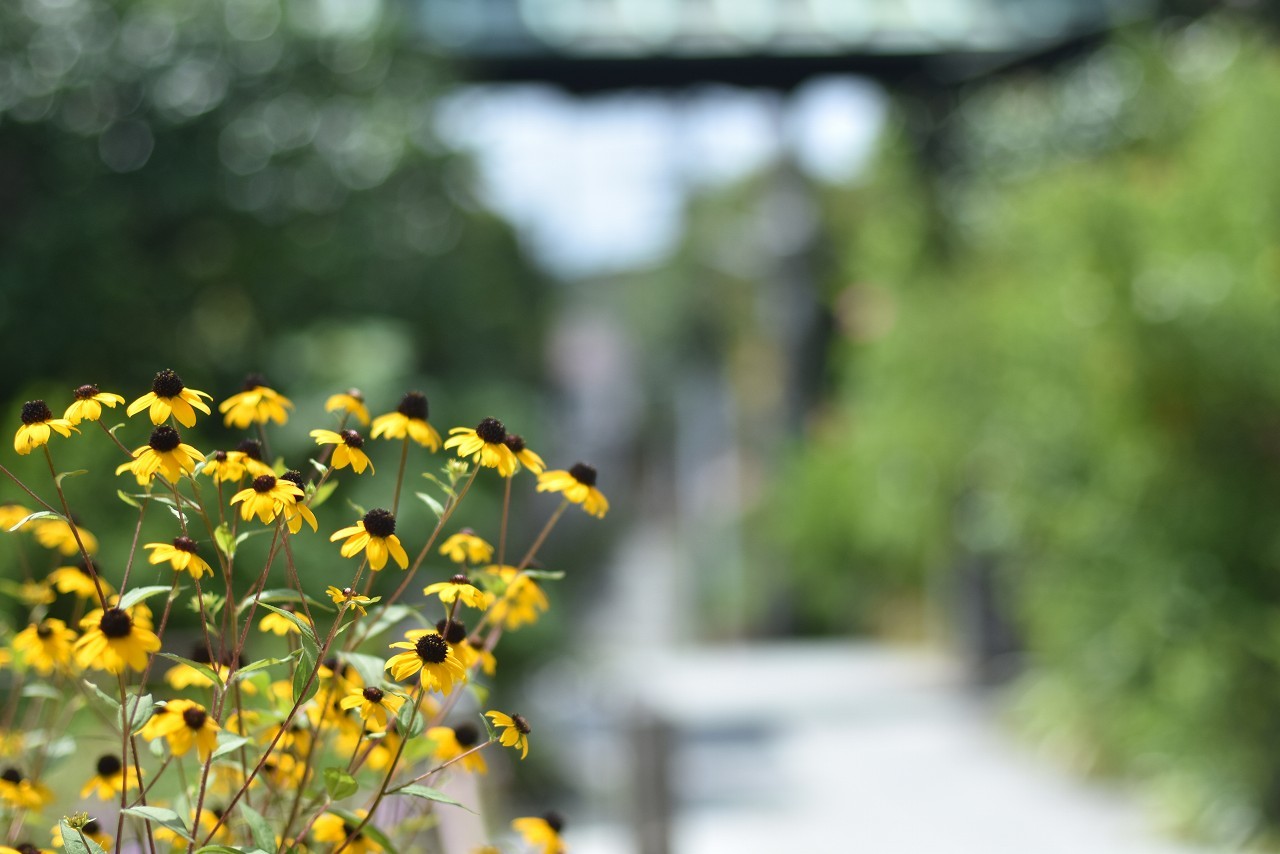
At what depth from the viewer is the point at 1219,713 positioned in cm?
474

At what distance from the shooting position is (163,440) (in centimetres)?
110

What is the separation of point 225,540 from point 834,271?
10262 mm

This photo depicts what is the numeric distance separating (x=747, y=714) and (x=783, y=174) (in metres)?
4.90

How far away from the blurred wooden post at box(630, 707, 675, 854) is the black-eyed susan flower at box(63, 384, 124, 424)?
262 cm

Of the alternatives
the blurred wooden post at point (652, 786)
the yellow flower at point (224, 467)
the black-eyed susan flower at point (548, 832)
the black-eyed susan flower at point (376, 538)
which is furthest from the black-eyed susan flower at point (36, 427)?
the blurred wooden post at point (652, 786)

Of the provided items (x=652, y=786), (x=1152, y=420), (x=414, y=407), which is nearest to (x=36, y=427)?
(x=414, y=407)

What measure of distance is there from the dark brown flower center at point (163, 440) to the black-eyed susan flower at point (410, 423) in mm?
217

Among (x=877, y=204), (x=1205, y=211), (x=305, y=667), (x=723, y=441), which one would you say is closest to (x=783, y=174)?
(x=877, y=204)

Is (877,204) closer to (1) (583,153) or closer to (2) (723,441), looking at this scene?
(1) (583,153)

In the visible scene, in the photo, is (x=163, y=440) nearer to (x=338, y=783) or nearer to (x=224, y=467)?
(x=224, y=467)

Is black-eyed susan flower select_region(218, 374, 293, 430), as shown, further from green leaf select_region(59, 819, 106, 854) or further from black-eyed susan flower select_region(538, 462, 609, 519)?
green leaf select_region(59, 819, 106, 854)

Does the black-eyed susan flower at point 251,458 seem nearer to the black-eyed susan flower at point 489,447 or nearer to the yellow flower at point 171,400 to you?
the yellow flower at point 171,400

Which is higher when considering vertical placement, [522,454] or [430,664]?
[522,454]

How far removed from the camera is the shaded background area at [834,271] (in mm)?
4762
